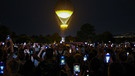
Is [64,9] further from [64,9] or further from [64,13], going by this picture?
[64,13]

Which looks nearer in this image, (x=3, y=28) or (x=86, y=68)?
(x=86, y=68)

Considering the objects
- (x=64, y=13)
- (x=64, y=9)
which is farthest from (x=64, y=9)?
(x=64, y=13)

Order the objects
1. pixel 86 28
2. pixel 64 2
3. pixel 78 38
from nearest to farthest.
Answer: pixel 64 2
pixel 78 38
pixel 86 28

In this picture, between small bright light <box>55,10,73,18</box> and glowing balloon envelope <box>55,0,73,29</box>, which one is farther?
small bright light <box>55,10,73,18</box>

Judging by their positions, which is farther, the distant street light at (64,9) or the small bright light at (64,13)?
the small bright light at (64,13)

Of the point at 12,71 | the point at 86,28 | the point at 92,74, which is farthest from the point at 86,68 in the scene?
the point at 86,28

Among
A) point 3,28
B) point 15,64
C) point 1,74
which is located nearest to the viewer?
point 1,74

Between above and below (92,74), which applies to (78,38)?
above

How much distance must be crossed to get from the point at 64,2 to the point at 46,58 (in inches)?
415

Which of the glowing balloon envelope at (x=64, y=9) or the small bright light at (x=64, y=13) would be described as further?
the small bright light at (x=64, y=13)

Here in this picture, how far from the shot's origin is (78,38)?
112 m

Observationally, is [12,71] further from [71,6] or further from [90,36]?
[90,36]

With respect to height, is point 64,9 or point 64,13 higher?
point 64,9

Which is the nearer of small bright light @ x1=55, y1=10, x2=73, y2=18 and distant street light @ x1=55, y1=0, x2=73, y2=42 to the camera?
distant street light @ x1=55, y1=0, x2=73, y2=42
